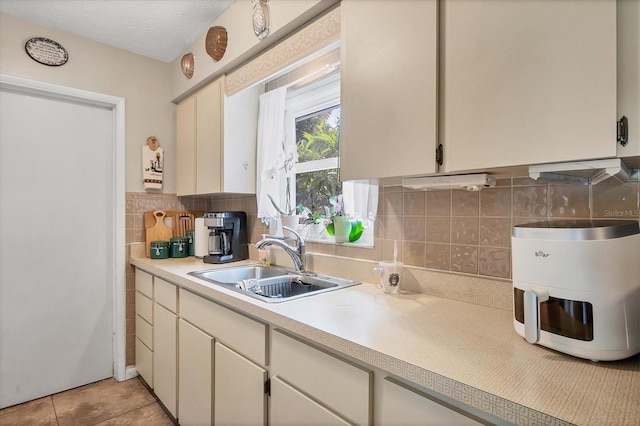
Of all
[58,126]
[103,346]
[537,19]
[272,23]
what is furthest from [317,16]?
[103,346]

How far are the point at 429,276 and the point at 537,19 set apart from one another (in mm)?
900

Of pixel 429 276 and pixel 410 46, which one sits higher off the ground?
pixel 410 46

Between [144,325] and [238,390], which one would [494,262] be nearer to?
[238,390]

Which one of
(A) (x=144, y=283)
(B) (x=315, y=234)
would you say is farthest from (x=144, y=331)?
(B) (x=315, y=234)

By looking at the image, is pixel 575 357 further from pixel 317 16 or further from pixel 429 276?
pixel 317 16

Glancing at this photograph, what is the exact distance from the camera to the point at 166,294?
1922 mm

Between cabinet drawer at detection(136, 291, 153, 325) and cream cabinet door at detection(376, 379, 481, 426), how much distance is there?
1825 mm

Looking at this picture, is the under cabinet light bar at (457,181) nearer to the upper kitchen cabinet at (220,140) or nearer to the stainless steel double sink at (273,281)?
the stainless steel double sink at (273,281)

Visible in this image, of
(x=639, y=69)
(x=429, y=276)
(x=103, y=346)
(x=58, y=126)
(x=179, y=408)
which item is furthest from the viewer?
(x=103, y=346)

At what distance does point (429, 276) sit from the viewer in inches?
52.3

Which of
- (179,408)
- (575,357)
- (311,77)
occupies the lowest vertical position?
(179,408)

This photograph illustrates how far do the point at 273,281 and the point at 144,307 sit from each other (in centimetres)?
112

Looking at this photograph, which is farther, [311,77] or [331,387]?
[311,77]

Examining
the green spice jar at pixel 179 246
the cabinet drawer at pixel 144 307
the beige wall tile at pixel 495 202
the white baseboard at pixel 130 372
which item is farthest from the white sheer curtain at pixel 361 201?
the white baseboard at pixel 130 372
